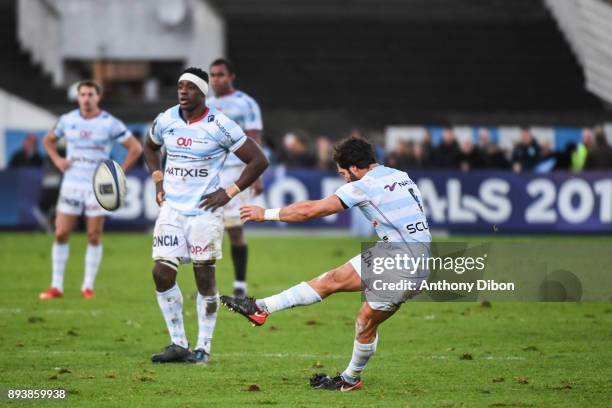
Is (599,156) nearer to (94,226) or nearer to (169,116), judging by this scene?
(94,226)

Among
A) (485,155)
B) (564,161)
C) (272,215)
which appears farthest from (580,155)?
(272,215)

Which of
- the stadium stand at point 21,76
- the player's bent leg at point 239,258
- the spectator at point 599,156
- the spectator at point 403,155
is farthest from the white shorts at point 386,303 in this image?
the stadium stand at point 21,76

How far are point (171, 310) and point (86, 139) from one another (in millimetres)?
5138

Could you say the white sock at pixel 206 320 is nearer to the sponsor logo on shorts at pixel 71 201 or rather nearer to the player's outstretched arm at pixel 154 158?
the player's outstretched arm at pixel 154 158

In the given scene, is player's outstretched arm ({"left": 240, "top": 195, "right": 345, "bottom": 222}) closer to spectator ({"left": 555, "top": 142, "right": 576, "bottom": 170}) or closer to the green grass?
the green grass

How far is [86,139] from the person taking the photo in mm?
15742

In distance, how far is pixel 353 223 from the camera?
26.7 m

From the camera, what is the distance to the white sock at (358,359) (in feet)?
31.7

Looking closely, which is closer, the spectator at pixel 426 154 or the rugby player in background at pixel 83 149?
the rugby player in background at pixel 83 149

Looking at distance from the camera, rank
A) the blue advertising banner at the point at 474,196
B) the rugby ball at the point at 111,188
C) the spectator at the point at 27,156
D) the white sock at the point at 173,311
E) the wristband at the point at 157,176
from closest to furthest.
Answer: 1. the white sock at the point at 173,311
2. the wristband at the point at 157,176
3. the rugby ball at the point at 111,188
4. the blue advertising banner at the point at 474,196
5. the spectator at the point at 27,156

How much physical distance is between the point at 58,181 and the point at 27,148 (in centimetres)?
197

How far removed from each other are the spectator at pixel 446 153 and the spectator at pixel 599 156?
8.79 feet

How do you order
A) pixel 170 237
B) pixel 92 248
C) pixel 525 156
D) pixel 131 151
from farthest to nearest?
pixel 525 156 < pixel 92 248 < pixel 131 151 < pixel 170 237

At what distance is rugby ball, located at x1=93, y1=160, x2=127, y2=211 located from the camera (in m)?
12.2
